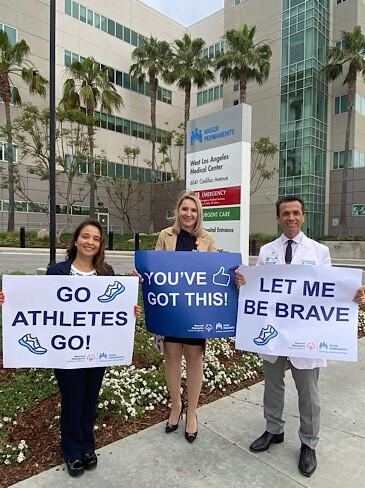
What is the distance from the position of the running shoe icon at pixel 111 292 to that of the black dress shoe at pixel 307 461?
180 centimetres

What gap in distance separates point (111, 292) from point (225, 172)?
4.31 metres

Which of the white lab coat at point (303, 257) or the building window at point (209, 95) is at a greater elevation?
the building window at point (209, 95)

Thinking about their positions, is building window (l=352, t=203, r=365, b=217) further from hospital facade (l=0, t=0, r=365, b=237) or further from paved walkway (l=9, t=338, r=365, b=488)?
paved walkway (l=9, t=338, r=365, b=488)

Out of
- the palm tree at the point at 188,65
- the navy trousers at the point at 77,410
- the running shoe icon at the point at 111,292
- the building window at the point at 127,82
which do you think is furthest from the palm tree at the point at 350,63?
the navy trousers at the point at 77,410

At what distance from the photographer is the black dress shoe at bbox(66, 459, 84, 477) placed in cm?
265

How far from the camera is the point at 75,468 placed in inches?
105

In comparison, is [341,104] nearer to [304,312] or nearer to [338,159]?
[338,159]

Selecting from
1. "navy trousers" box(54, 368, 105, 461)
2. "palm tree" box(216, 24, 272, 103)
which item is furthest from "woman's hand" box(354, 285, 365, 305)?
"palm tree" box(216, 24, 272, 103)

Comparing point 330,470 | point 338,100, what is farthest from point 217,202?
point 338,100

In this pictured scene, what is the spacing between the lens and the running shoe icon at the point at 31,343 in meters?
2.79

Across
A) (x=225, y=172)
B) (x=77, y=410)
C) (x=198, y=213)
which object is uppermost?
(x=225, y=172)

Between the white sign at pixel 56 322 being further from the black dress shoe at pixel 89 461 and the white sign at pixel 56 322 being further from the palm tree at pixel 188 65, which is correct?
the palm tree at pixel 188 65

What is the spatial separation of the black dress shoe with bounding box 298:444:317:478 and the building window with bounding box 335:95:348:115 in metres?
35.8

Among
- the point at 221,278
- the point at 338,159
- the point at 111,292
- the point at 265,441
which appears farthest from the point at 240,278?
the point at 338,159
